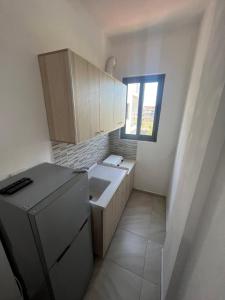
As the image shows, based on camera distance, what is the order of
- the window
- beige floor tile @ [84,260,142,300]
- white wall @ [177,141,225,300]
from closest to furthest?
white wall @ [177,141,225,300]
beige floor tile @ [84,260,142,300]
the window

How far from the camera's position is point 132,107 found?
2408mm

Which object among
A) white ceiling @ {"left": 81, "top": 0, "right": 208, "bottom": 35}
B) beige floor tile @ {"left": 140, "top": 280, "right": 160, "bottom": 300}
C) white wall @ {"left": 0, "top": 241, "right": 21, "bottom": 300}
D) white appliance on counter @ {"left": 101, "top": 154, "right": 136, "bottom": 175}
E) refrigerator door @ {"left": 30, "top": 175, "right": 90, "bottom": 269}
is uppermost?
white ceiling @ {"left": 81, "top": 0, "right": 208, "bottom": 35}

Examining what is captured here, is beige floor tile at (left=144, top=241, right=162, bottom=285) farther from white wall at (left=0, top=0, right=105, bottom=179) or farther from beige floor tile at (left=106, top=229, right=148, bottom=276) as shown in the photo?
white wall at (left=0, top=0, right=105, bottom=179)

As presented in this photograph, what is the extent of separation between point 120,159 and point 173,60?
5.57 feet

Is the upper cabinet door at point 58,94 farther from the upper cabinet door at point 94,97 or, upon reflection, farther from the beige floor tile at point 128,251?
the beige floor tile at point 128,251

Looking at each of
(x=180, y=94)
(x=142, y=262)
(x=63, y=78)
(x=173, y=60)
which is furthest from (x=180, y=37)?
(x=142, y=262)

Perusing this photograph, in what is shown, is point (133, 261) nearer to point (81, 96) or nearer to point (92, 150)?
point (92, 150)

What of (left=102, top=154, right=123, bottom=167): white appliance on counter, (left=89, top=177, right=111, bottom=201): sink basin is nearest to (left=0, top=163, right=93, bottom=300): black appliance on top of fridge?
(left=89, top=177, right=111, bottom=201): sink basin

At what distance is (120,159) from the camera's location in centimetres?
243

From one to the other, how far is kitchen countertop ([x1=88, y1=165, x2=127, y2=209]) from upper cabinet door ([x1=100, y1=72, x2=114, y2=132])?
64 centimetres

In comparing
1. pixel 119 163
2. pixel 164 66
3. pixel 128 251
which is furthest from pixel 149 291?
pixel 164 66

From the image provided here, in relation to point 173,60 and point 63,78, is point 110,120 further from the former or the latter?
point 173,60

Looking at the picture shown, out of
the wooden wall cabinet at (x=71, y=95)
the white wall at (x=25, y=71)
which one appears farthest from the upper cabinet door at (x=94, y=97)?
the white wall at (x=25, y=71)

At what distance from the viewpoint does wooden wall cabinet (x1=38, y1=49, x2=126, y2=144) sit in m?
1.01
